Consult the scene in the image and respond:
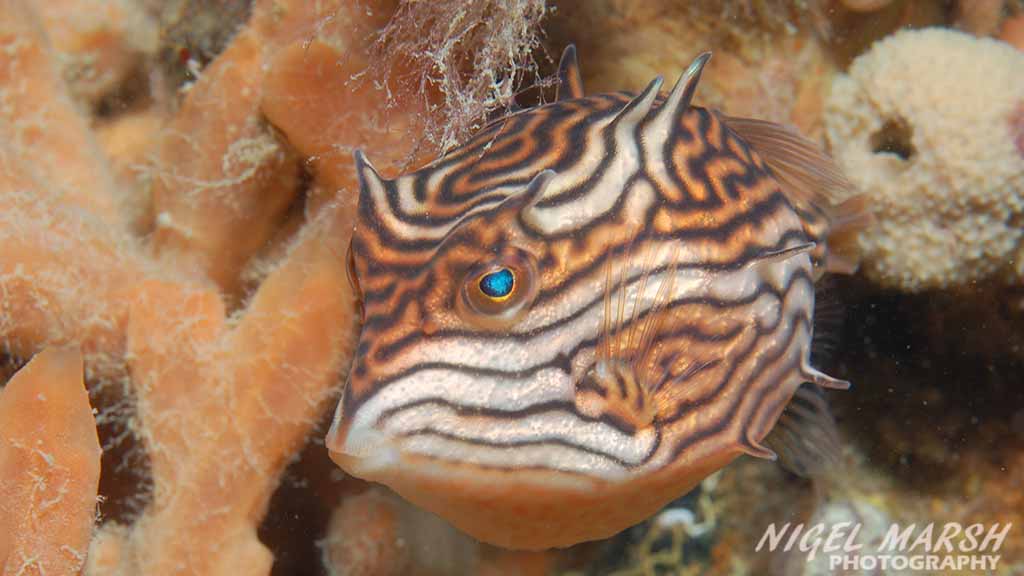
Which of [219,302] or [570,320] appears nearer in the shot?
[570,320]

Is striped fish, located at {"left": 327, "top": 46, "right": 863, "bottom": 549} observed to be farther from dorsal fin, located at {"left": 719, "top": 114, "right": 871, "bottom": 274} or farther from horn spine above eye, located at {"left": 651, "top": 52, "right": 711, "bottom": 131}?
dorsal fin, located at {"left": 719, "top": 114, "right": 871, "bottom": 274}

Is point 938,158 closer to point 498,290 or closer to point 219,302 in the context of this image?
point 498,290

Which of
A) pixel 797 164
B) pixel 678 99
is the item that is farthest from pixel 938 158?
pixel 678 99

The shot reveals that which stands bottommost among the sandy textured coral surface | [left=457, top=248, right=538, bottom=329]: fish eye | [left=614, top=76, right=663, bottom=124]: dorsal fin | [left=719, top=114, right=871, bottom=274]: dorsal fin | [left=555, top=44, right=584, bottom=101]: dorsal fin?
the sandy textured coral surface

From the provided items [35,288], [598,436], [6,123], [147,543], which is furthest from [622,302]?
[6,123]

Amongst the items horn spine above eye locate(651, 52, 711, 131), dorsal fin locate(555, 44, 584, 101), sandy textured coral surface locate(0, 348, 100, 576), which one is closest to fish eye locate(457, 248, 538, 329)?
horn spine above eye locate(651, 52, 711, 131)

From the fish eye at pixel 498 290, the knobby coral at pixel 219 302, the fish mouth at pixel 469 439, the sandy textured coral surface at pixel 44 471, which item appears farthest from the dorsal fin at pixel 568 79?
the sandy textured coral surface at pixel 44 471

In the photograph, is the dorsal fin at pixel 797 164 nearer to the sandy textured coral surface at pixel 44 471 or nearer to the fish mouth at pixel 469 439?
the fish mouth at pixel 469 439
